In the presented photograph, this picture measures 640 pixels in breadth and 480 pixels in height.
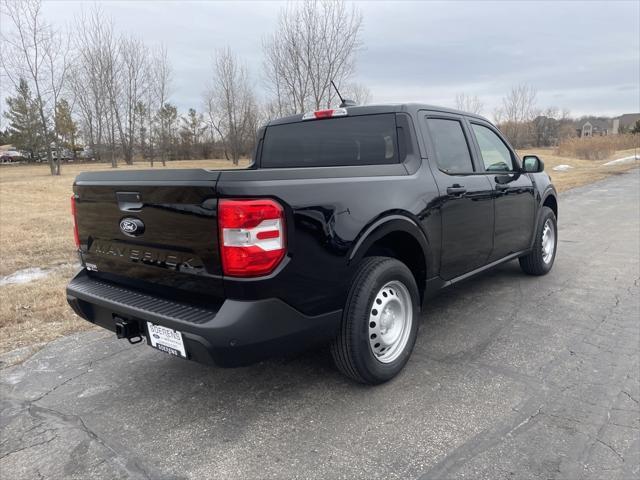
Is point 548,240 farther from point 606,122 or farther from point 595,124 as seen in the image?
point 606,122

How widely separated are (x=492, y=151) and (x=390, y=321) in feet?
7.77

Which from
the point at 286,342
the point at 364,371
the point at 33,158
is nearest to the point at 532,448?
the point at 364,371

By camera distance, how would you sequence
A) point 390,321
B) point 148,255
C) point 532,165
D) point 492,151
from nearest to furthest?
1. point 148,255
2. point 390,321
3. point 492,151
4. point 532,165

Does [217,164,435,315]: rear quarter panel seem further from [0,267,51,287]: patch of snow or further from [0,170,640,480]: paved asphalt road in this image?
[0,267,51,287]: patch of snow

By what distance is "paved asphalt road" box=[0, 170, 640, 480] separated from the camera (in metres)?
2.37

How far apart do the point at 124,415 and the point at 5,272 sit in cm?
464

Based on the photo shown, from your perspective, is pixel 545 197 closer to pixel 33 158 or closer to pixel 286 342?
pixel 286 342

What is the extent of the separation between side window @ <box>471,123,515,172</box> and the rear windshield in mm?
1235

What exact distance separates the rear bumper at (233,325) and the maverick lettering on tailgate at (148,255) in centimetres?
23

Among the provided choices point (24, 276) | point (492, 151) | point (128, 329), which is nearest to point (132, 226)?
point (128, 329)

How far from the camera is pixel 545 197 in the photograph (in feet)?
18.2

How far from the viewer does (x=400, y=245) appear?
11.2ft

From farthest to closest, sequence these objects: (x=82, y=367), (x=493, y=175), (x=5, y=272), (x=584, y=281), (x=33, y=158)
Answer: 1. (x=33, y=158)
2. (x=5, y=272)
3. (x=584, y=281)
4. (x=493, y=175)
5. (x=82, y=367)

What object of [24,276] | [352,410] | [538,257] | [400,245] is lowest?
[352,410]
